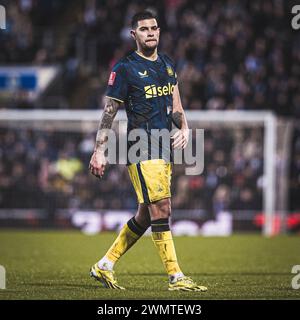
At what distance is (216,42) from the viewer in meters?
25.4

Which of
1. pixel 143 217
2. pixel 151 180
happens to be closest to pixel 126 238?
pixel 143 217

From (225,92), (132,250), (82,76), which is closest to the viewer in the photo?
(132,250)

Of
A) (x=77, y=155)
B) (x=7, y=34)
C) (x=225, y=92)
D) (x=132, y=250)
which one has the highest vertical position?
(x=7, y=34)

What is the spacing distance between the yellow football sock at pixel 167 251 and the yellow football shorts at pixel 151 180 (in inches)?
13.6

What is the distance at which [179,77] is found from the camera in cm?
2439

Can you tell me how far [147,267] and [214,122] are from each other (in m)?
10.7

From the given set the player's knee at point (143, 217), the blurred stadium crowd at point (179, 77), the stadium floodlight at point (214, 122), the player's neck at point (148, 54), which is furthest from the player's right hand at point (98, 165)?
the stadium floodlight at point (214, 122)

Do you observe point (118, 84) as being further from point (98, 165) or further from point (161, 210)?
point (161, 210)

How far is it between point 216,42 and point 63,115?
5.99 m

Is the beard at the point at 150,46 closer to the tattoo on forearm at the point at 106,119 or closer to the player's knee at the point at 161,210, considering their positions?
the tattoo on forearm at the point at 106,119

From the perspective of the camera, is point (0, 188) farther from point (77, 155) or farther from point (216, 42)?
point (216, 42)

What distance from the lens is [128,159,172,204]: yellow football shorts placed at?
334 inches

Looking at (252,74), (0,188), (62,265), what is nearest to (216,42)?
(252,74)

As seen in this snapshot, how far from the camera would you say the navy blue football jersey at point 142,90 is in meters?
8.70
